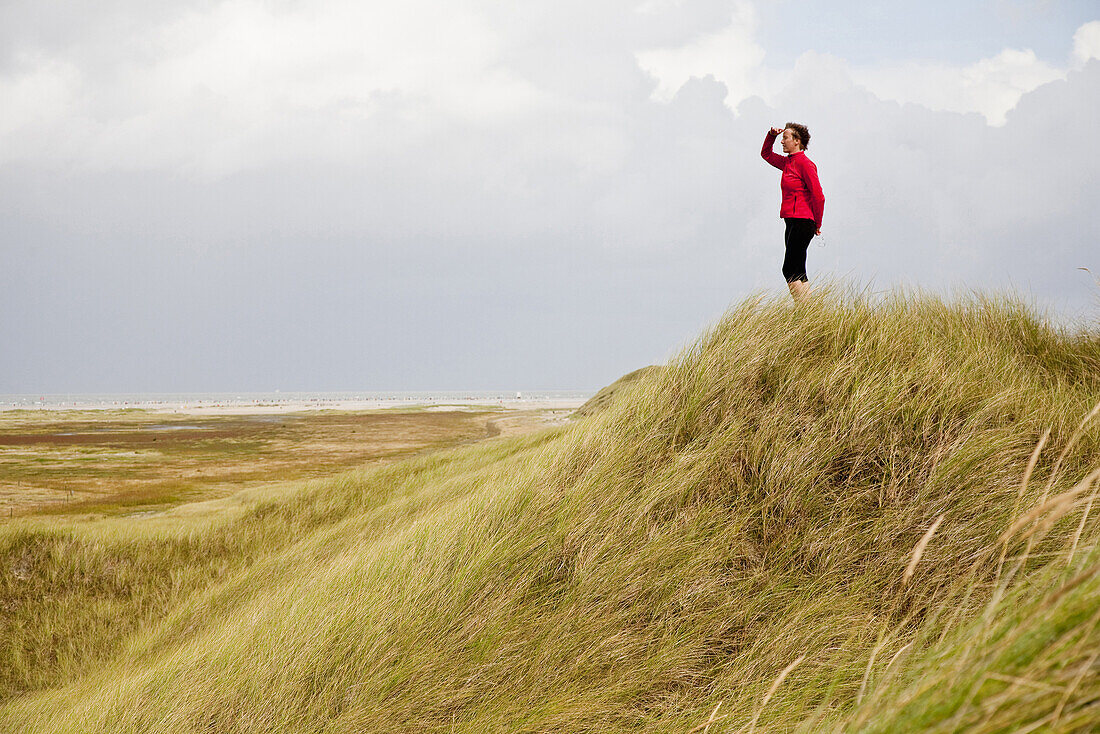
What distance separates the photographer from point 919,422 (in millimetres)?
3824

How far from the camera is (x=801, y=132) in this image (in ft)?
21.2

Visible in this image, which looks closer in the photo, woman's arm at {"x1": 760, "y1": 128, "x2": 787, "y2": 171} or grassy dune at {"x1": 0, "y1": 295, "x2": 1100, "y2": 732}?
grassy dune at {"x1": 0, "y1": 295, "x2": 1100, "y2": 732}

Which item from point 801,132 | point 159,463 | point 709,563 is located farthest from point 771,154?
point 159,463

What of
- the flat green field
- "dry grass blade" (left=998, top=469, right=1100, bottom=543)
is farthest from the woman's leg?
the flat green field

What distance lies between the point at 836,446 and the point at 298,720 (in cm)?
346

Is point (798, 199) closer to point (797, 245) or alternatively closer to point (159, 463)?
point (797, 245)

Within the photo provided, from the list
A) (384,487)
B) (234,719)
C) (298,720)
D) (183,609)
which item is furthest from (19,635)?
(298,720)

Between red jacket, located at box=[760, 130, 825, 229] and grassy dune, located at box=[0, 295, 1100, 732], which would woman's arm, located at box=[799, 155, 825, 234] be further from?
grassy dune, located at box=[0, 295, 1100, 732]

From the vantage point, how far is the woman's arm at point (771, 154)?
6594 mm

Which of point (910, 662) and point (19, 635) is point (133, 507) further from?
point (910, 662)

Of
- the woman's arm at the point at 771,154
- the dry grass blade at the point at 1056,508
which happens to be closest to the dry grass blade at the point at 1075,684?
the dry grass blade at the point at 1056,508

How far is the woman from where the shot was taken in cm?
639

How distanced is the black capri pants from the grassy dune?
1.14 metres

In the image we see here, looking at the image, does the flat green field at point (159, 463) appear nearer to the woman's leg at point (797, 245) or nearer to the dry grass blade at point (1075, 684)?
the woman's leg at point (797, 245)
